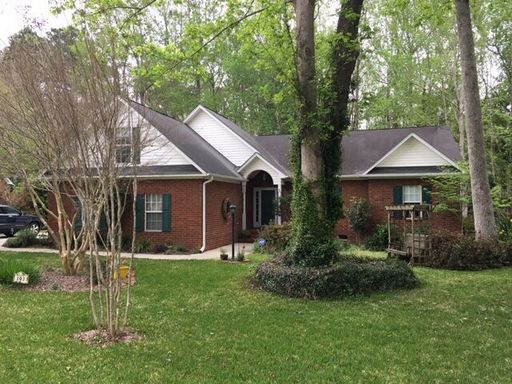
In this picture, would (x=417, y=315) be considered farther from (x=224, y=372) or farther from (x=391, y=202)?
(x=391, y=202)

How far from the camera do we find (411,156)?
17.5 m

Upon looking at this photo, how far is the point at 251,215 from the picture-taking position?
19.6 metres

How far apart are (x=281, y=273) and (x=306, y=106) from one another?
3329mm

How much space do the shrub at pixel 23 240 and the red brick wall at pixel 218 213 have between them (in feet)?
20.8

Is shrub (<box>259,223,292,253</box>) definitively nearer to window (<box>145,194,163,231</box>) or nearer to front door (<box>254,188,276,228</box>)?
window (<box>145,194,163,231</box>)

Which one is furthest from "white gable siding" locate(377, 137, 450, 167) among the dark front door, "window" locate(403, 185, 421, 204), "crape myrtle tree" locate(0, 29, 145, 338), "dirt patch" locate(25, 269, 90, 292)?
"dirt patch" locate(25, 269, 90, 292)

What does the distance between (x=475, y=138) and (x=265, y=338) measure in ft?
32.3

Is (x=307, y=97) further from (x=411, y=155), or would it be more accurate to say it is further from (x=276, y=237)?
(x=411, y=155)

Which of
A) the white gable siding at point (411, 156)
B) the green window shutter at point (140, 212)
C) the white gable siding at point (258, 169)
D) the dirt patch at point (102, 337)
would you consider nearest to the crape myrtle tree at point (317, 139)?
the dirt patch at point (102, 337)

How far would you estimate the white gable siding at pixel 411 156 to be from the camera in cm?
1719

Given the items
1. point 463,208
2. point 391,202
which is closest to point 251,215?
point 391,202

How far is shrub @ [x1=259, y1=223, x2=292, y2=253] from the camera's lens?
1445 cm

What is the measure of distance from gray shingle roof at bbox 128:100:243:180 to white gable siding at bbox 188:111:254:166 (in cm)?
30

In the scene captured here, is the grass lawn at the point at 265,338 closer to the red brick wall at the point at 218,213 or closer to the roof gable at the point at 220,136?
the red brick wall at the point at 218,213
